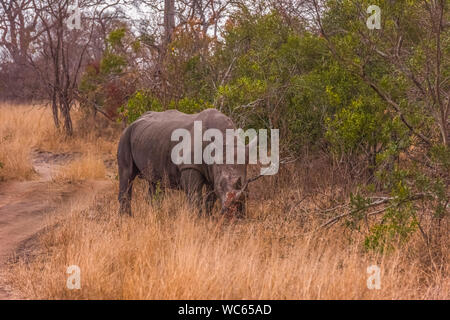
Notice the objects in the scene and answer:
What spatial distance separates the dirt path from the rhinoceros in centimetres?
126

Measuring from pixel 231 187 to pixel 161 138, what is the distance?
1756 millimetres

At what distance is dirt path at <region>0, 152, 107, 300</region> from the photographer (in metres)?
6.78

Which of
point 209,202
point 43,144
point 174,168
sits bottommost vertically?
point 209,202

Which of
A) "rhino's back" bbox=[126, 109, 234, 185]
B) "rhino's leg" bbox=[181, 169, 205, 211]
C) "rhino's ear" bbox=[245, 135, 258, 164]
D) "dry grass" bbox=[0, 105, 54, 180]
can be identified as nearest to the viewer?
"rhino's ear" bbox=[245, 135, 258, 164]

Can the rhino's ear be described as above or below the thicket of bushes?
below

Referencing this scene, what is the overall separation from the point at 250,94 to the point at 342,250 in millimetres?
3661

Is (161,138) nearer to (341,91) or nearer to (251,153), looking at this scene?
(251,153)

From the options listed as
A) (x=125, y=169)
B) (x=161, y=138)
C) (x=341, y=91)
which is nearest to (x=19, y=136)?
(x=125, y=169)

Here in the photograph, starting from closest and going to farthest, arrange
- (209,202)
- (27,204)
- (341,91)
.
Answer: (209,202) < (341,91) < (27,204)

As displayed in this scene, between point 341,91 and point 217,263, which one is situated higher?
point 341,91

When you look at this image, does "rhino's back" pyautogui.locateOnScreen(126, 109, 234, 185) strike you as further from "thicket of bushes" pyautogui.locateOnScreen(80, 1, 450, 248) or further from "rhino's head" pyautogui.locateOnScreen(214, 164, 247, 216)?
"thicket of bushes" pyautogui.locateOnScreen(80, 1, 450, 248)

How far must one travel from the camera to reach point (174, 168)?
24.5ft

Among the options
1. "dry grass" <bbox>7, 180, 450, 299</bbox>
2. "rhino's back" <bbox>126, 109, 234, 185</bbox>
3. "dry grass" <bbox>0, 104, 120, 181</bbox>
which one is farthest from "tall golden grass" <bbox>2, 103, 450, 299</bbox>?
"dry grass" <bbox>0, 104, 120, 181</bbox>
